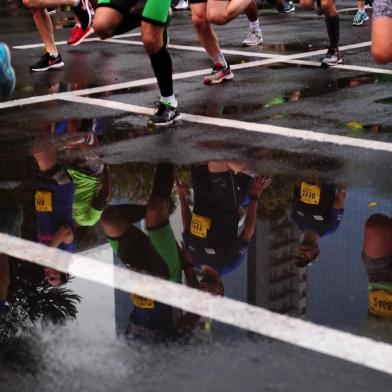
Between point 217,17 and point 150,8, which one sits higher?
point 150,8

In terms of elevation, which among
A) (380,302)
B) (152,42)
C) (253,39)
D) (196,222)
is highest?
(152,42)

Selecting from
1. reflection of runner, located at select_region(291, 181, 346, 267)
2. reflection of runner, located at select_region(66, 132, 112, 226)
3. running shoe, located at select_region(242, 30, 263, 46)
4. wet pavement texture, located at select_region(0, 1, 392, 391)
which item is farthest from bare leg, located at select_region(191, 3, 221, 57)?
reflection of runner, located at select_region(291, 181, 346, 267)

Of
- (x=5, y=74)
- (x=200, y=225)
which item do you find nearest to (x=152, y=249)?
(x=200, y=225)

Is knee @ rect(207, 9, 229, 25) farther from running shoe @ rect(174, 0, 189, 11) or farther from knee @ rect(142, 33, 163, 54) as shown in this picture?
running shoe @ rect(174, 0, 189, 11)

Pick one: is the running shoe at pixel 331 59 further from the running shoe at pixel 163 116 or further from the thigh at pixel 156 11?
the thigh at pixel 156 11

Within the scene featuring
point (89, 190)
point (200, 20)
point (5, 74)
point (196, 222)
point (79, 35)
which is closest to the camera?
point (196, 222)

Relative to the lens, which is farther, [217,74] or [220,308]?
[217,74]

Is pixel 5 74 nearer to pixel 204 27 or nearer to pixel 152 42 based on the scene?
pixel 152 42

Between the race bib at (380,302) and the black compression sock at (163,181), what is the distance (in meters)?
1.97

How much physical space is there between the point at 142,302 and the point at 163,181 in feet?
7.46

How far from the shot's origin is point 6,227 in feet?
19.2

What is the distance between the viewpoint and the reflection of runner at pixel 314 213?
5547 mm

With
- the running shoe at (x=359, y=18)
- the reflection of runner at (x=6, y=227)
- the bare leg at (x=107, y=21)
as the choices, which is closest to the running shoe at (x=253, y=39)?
the running shoe at (x=359, y=18)

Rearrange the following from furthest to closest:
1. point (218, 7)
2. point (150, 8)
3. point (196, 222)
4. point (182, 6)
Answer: point (182, 6), point (218, 7), point (150, 8), point (196, 222)
